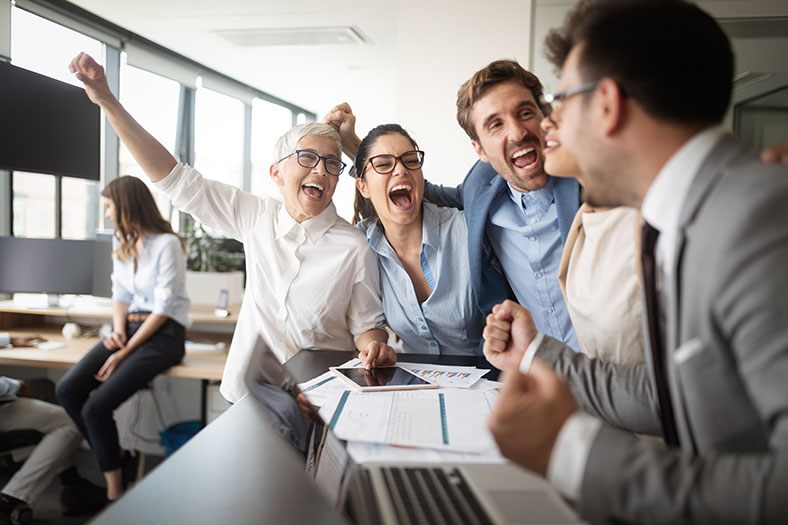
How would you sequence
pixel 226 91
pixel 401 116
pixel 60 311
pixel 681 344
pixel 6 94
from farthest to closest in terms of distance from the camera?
1. pixel 226 91
2. pixel 60 311
3. pixel 401 116
4. pixel 6 94
5. pixel 681 344

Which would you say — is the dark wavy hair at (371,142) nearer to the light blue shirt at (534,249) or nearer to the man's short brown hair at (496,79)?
the man's short brown hair at (496,79)

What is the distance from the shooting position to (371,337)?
2016 millimetres

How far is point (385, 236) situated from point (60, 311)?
3.37 m

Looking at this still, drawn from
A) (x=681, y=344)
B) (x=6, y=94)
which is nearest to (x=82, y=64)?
(x=6, y=94)

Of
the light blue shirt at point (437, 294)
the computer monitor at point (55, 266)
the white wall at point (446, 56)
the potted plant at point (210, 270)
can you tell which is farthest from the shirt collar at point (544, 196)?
the computer monitor at point (55, 266)

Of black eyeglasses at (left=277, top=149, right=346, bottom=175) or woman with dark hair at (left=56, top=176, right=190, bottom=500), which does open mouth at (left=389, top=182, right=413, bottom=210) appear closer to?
black eyeglasses at (left=277, top=149, right=346, bottom=175)

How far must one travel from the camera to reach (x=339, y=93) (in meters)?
8.85

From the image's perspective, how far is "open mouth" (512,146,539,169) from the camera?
190 centimetres

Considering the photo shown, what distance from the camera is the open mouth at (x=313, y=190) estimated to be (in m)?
2.12

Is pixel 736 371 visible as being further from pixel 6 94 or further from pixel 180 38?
pixel 180 38

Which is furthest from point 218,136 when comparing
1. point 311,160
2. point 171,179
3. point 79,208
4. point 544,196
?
point 544,196

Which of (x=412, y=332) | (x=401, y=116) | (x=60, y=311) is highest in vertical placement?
(x=401, y=116)

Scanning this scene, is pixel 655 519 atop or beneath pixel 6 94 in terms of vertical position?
beneath

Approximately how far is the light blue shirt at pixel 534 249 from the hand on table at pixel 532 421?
44.2 inches
